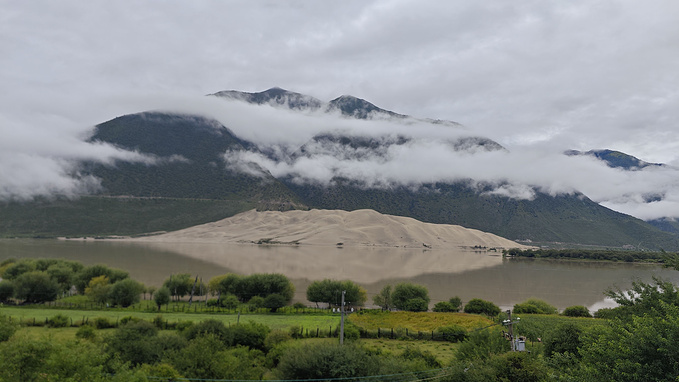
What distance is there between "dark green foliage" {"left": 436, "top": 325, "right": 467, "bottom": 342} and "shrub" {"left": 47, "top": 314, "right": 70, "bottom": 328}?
28.0 meters

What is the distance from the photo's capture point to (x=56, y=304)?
39.2 meters

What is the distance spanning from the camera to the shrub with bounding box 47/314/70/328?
29.8 m

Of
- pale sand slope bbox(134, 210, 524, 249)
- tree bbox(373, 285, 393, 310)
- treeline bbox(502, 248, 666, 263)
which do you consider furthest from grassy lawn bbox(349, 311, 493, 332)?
pale sand slope bbox(134, 210, 524, 249)

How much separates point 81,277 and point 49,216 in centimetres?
13739

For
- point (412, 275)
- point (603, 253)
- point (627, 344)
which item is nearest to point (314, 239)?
point (412, 275)

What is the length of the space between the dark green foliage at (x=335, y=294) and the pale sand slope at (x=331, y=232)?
279 ft

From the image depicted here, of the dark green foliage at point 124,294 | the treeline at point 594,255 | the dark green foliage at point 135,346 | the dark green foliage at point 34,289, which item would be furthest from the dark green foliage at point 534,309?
the treeline at point 594,255

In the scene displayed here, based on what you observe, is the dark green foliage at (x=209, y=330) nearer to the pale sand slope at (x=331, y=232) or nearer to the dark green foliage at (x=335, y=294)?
the dark green foliage at (x=335, y=294)

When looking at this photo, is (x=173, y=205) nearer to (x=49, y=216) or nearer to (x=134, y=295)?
(x=49, y=216)

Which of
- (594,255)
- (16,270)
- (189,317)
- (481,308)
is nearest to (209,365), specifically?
(189,317)

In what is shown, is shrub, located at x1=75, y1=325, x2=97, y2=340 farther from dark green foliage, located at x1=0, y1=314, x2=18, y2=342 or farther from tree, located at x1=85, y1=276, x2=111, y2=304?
tree, located at x1=85, y1=276, x2=111, y2=304

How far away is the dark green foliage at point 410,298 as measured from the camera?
41500 mm

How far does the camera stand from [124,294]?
39.5m

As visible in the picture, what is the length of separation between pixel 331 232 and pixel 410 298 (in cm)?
10001
